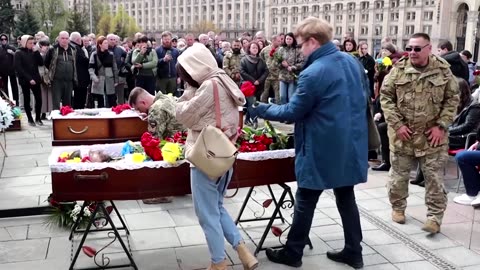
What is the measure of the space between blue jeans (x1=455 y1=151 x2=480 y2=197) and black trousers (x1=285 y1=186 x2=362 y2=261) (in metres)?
2.20

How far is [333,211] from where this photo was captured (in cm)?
528

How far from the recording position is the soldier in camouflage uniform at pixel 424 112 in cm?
457

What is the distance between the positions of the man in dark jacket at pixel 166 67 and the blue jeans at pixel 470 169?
245 inches

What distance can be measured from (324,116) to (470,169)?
2738 mm

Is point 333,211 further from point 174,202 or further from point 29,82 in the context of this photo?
point 29,82

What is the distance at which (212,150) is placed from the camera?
128 inches

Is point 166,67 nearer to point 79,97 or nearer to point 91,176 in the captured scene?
point 79,97

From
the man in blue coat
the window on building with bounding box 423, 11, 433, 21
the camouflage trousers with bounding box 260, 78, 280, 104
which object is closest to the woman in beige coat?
the man in blue coat

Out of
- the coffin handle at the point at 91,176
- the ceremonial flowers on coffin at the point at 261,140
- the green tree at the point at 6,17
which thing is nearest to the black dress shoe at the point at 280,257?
the ceremonial flowers on coffin at the point at 261,140

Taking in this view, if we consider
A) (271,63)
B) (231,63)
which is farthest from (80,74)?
(271,63)

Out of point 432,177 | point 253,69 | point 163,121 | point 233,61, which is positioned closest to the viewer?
point 432,177

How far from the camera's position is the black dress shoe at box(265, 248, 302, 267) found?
153 inches

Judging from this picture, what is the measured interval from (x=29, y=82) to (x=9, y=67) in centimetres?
165

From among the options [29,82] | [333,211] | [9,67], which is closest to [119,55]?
[29,82]
